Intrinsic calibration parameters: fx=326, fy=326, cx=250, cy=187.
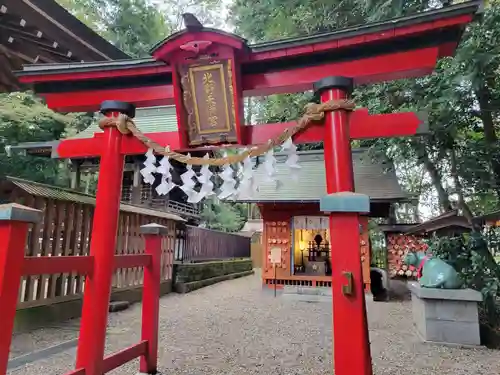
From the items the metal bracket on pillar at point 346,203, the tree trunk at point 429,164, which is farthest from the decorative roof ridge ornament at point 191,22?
the tree trunk at point 429,164

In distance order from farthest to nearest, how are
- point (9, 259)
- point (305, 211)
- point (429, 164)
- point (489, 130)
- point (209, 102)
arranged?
1. point (305, 211)
2. point (429, 164)
3. point (489, 130)
4. point (209, 102)
5. point (9, 259)

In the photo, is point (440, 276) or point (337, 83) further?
point (440, 276)

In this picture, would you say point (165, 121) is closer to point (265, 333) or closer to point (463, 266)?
point (265, 333)

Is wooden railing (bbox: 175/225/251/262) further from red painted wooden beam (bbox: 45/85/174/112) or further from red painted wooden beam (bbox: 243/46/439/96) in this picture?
red painted wooden beam (bbox: 243/46/439/96)

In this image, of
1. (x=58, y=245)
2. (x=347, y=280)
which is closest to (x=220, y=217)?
(x=58, y=245)

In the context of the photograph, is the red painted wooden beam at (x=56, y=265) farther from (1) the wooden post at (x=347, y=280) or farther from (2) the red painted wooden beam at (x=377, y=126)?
(2) the red painted wooden beam at (x=377, y=126)

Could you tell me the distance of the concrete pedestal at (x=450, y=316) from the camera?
496cm

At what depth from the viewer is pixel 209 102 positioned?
134 inches

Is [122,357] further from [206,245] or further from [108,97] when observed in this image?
[206,245]

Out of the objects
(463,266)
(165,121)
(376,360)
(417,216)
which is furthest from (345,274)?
(417,216)

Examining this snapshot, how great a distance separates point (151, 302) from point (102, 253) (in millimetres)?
897

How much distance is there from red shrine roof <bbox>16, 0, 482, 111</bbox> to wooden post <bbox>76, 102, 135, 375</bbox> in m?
0.34

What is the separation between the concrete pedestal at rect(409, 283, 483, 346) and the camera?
496 centimetres

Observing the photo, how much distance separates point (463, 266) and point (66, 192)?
7.39 meters
